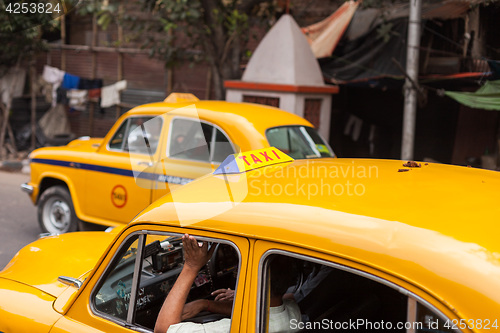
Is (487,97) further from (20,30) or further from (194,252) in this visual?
(20,30)

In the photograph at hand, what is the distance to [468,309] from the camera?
1.45m

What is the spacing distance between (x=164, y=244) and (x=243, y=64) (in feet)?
29.3

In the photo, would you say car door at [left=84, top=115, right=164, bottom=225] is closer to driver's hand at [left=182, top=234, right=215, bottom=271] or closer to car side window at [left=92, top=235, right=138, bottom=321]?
car side window at [left=92, top=235, right=138, bottom=321]

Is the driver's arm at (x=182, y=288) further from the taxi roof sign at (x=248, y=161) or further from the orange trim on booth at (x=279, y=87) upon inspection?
the orange trim on booth at (x=279, y=87)

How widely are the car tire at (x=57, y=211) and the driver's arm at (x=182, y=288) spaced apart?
4.55 meters

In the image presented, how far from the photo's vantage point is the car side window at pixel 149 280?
2287 millimetres

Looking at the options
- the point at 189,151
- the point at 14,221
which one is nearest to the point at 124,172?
the point at 189,151

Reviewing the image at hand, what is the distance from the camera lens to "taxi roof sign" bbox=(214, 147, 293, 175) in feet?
8.03

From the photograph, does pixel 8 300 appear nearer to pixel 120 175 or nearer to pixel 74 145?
pixel 120 175

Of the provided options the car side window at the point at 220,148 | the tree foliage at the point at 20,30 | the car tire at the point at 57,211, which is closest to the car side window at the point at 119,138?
the car tire at the point at 57,211

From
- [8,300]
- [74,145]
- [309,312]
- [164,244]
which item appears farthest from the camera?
[74,145]

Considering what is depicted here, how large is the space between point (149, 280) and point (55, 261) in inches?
27.7

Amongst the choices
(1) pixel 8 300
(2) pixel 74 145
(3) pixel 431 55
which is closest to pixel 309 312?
(1) pixel 8 300

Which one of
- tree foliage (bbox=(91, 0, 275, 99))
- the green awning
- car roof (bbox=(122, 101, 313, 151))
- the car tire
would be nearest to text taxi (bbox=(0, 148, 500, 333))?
car roof (bbox=(122, 101, 313, 151))
